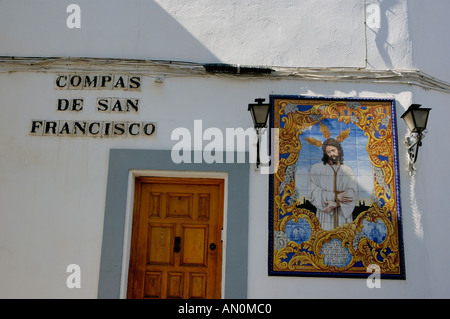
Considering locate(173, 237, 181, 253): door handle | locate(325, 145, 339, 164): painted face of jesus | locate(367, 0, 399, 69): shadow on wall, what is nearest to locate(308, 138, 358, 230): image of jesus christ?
locate(325, 145, 339, 164): painted face of jesus

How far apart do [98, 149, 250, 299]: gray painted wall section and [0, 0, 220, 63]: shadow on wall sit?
1271 millimetres

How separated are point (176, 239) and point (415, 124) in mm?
2886

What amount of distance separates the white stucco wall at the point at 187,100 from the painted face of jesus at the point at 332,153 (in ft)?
2.16

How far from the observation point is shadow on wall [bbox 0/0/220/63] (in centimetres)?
547

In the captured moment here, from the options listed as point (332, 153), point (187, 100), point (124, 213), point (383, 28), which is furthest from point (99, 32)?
point (383, 28)

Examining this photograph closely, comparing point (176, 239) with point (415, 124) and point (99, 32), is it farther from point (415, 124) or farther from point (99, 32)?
point (415, 124)

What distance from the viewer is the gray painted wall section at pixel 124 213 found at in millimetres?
4875

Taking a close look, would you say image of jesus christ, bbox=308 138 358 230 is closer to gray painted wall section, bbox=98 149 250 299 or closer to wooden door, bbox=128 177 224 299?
gray painted wall section, bbox=98 149 250 299

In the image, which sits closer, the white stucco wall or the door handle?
the white stucco wall

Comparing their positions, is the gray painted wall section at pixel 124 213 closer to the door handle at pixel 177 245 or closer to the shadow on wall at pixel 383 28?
the door handle at pixel 177 245

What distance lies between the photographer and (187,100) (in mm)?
5297

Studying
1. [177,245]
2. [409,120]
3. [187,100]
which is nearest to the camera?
[409,120]

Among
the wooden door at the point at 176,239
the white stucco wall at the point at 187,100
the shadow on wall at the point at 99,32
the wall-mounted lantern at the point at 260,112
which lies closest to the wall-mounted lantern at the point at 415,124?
the white stucco wall at the point at 187,100
